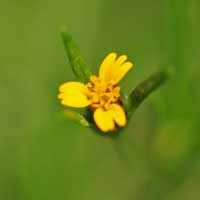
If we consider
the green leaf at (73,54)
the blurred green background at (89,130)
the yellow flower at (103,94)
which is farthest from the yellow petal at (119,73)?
the blurred green background at (89,130)

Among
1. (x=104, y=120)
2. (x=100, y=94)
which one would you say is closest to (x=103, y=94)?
(x=100, y=94)

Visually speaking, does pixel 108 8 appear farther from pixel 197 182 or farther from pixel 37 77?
pixel 197 182

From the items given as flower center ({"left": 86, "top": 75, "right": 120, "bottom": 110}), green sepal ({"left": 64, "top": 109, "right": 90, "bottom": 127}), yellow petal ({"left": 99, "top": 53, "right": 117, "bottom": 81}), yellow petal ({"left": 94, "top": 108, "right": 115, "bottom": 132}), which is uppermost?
yellow petal ({"left": 99, "top": 53, "right": 117, "bottom": 81})

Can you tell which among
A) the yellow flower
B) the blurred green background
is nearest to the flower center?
the yellow flower

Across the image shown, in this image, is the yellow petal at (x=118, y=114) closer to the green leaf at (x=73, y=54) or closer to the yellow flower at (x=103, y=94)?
the yellow flower at (x=103, y=94)

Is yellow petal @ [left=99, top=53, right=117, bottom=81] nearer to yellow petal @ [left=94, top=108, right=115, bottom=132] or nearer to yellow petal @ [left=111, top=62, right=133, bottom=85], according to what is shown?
yellow petal @ [left=111, top=62, right=133, bottom=85]

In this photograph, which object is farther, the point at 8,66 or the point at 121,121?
the point at 8,66

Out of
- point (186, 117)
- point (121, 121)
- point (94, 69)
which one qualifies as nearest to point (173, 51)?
point (186, 117)
